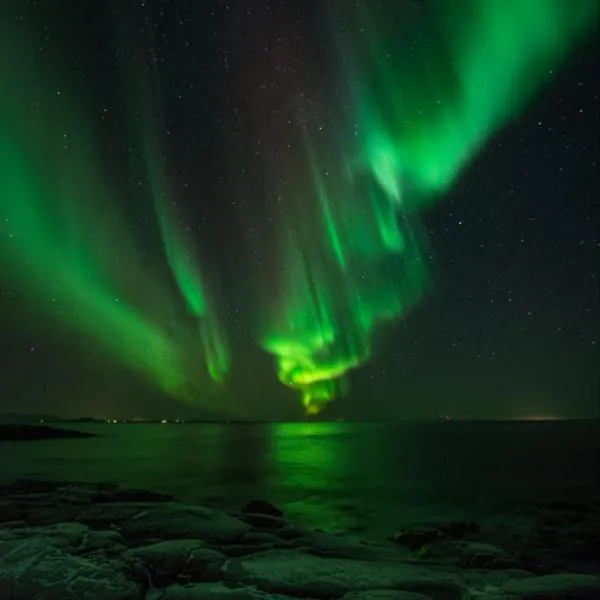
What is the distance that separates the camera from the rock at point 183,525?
1390 centimetres

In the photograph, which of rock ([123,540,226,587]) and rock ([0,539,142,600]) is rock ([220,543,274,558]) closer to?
rock ([123,540,226,587])


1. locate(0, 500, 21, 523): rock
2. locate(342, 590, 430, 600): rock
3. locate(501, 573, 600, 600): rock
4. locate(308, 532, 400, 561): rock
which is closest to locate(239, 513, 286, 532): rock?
locate(308, 532, 400, 561): rock

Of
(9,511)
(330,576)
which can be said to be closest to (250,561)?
(330,576)

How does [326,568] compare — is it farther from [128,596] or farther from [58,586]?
[58,586]

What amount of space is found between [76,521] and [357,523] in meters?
10.9

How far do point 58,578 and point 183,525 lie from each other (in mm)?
5751

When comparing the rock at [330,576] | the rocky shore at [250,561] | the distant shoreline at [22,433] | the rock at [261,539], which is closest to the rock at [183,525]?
the rocky shore at [250,561]

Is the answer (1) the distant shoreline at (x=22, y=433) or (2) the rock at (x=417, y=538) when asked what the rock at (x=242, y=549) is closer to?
(2) the rock at (x=417, y=538)

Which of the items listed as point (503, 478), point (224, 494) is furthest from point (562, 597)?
point (503, 478)

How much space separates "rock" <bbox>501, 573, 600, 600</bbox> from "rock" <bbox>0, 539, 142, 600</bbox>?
6.00 metres

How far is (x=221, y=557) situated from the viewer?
11188 mm

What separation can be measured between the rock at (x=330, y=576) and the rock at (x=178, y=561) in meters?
0.34

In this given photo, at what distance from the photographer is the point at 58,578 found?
927 cm

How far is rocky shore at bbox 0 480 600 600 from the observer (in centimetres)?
926
